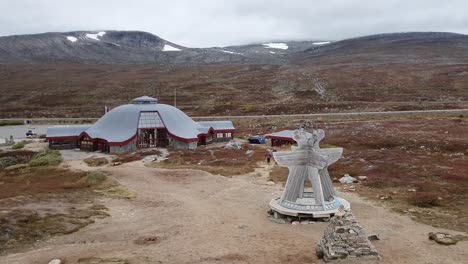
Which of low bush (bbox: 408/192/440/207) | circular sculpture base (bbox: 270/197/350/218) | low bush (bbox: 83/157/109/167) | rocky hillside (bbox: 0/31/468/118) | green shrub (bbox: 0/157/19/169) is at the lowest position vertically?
green shrub (bbox: 0/157/19/169)

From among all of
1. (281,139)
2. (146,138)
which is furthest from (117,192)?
(281,139)

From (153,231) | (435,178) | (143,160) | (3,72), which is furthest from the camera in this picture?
(3,72)

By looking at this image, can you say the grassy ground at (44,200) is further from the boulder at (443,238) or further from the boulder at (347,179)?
the boulder at (443,238)

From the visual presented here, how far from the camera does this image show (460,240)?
2005 cm

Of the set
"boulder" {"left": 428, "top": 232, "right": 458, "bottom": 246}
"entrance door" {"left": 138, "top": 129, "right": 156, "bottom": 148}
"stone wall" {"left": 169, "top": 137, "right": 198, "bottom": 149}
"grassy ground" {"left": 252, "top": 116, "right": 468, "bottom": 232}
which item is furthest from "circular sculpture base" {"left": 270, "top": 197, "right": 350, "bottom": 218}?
"entrance door" {"left": 138, "top": 129, "right": 156, "bottom": 148}

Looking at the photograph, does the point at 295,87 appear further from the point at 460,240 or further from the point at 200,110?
the point at 460,240

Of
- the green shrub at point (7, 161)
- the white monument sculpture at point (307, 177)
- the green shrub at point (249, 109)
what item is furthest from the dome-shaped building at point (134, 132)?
the green shrub at point (249, 109)

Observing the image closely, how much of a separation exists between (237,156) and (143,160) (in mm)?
9795

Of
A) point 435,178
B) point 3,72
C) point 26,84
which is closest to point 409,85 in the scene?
point 435,178

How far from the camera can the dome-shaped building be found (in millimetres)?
53406

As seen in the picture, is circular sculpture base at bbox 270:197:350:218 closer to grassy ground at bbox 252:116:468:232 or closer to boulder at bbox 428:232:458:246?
boulder at bbox 428:232:458:246

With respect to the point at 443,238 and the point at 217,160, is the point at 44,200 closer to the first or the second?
the point at 217,160

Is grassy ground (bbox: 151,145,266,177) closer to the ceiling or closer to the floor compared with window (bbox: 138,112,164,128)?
closer to the floor

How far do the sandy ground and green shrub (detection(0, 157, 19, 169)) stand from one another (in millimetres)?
21909
